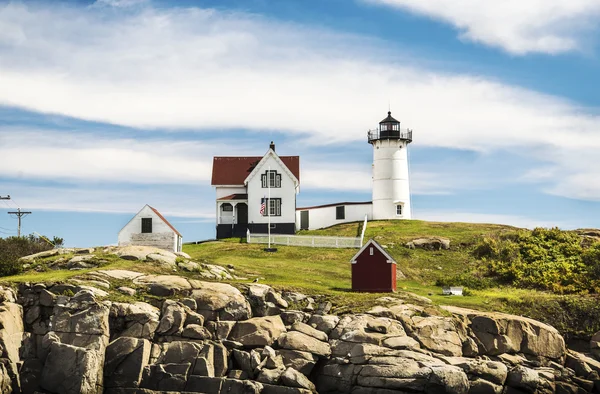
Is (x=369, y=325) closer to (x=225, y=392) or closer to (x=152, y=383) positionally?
(x=225, y=392)

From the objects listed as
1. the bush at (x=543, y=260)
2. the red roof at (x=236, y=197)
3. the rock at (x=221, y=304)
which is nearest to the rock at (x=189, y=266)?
the rock at (x=221, y=304)

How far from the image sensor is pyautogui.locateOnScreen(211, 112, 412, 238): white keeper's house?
62656mm

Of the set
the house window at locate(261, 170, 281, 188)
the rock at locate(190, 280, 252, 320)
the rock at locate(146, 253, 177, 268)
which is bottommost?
the rock at locate(190, 280, 252, 320)

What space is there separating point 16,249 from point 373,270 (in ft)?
74.1

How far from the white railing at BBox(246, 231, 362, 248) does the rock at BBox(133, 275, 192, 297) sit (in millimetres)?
21222

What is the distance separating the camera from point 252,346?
32.2m

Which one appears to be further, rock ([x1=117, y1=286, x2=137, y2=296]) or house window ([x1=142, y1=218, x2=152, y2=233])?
house window ([x1=142, y1=218, x2=152, y2=233])

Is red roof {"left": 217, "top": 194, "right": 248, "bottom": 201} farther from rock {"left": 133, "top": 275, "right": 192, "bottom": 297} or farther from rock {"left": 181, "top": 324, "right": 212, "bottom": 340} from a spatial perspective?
rock {"left": 181, "top": 324, "right": 212, "bottom": 340}

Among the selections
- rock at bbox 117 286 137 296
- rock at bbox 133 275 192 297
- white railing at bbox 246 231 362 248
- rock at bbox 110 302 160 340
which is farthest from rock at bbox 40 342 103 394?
white railing at bbox 246 231 362 248

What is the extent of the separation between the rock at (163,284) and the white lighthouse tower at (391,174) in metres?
35.8

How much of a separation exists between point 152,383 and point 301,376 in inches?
244

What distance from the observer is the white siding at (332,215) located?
69.2 metres

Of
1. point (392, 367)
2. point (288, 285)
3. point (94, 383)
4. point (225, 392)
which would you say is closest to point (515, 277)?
point (288, 285)

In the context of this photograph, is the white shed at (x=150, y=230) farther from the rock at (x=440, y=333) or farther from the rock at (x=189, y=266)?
the rock at (x=440, y=333)
